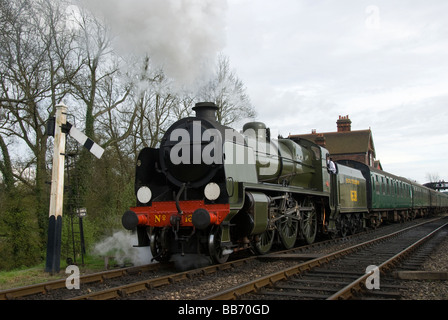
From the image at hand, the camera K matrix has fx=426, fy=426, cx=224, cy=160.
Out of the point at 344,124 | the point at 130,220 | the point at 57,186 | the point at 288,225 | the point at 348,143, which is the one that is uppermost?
the point at 344,124

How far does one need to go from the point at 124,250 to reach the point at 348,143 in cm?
3901

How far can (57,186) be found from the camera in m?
7.78

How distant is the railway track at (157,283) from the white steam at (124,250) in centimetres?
129

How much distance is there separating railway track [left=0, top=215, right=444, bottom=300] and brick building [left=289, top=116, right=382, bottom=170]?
3631 cm

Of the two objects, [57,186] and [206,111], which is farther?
[206,111]

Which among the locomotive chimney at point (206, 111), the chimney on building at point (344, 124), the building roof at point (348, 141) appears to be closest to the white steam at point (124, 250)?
the locomotive chimney at point (206, 111)

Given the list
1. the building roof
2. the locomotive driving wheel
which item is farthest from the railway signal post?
the building roof

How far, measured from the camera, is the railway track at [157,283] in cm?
541

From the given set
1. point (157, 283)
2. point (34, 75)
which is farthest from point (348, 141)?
point (157, 283)

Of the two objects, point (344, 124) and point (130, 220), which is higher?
point (344, 124)

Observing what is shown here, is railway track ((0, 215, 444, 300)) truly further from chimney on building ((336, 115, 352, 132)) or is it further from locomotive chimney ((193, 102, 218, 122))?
chimney on building ((336, 115, 352, 132))

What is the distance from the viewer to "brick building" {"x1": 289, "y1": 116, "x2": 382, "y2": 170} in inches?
1730

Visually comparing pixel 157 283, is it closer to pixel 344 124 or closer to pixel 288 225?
pixel 288 225

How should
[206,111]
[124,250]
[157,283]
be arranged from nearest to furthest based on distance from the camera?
[157,283], [206,111], [124,250]
